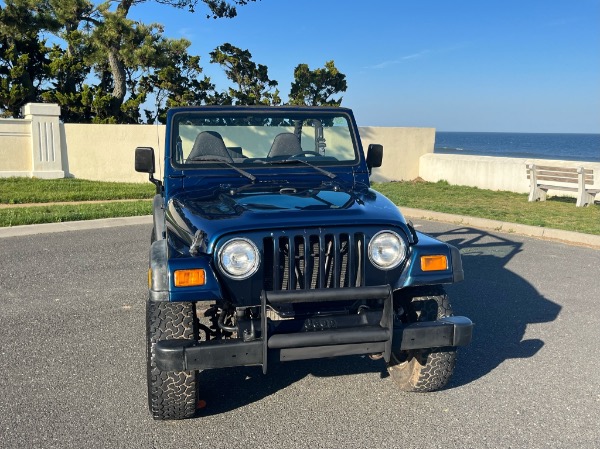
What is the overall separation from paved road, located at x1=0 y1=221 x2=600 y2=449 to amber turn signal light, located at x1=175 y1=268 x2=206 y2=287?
0.85 meters

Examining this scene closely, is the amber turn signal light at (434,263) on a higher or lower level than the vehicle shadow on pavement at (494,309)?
higher

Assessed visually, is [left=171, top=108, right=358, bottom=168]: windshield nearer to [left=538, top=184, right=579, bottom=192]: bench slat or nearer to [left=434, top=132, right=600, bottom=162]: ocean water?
[left=538, top=184, right=579, bottom=192]: bench slat

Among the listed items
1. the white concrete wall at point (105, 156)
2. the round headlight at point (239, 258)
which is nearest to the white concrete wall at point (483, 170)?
the white concrete wall at point (105, 156)

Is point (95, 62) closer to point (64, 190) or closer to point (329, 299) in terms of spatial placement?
point (64, 190)

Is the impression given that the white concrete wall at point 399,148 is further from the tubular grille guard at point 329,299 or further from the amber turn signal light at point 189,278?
the amber turn signal light at point 189,278

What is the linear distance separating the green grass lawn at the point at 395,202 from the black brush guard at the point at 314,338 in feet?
23.2

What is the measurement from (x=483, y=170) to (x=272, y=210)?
13266 millimetres

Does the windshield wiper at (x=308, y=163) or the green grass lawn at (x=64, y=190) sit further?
the green grass lawn at (x=64, y=190)

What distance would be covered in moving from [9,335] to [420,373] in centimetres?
319

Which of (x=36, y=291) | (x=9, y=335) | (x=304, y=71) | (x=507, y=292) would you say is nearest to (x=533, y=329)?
(x=507, y=292)

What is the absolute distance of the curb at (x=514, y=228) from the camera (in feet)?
29.8

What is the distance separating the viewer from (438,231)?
980cm

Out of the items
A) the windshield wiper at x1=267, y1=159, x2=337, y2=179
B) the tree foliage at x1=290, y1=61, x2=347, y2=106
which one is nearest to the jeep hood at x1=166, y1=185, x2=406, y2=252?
the windshield wiper at x1=267, y1=159, x2=337, y2=179

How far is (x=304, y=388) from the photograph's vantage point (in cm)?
409
